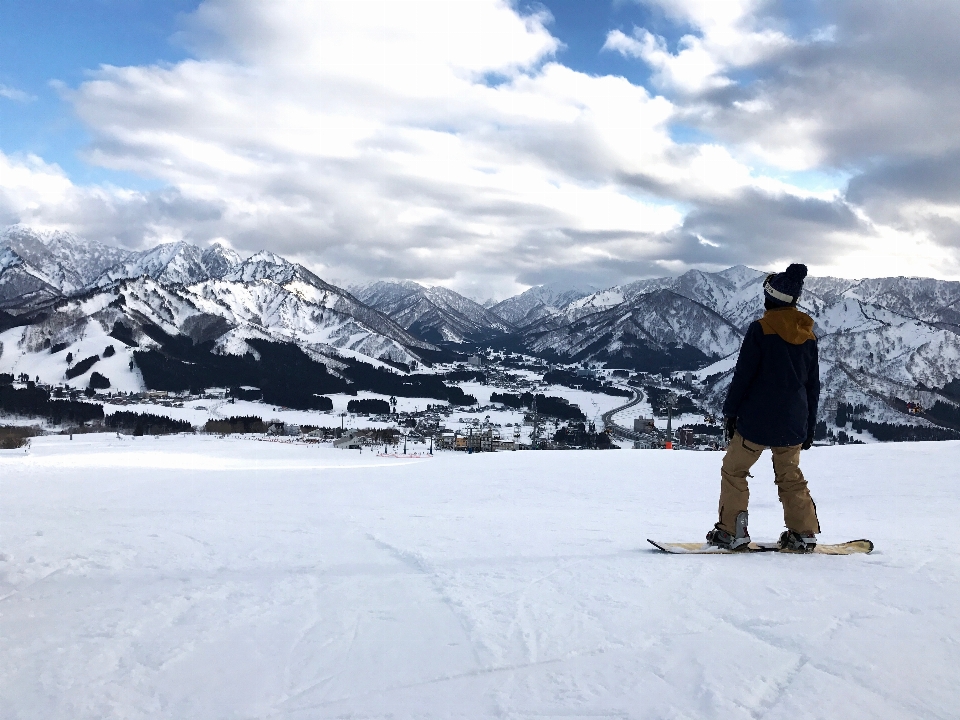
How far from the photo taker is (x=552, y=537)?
25.8ft

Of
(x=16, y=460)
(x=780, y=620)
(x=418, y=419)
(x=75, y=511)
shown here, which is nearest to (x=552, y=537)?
(x=780, y=620)

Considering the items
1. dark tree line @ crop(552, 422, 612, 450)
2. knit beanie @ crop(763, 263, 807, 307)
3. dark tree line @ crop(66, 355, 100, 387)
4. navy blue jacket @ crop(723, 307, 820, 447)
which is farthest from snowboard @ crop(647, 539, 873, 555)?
dark tree line @ crop(66, 355, 100, 387)

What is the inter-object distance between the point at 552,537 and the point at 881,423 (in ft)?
Answer: 517

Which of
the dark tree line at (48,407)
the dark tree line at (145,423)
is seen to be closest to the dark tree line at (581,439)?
the dark tree line at (145,423)

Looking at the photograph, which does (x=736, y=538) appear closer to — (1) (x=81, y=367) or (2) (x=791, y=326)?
(2) (x=791, y=326)

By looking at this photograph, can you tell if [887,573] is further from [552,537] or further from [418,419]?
[418,419]

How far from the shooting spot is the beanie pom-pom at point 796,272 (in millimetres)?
6805

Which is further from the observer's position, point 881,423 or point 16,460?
point 881,423

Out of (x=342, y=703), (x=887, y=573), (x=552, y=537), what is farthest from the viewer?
(x=552, y=537)

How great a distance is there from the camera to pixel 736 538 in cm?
684

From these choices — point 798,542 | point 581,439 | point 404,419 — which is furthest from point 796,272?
point 404,419

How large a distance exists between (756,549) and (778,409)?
64.3 inches

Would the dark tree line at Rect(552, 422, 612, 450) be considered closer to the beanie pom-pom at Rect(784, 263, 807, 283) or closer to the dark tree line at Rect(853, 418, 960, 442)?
the dark tree line at Rect(853, 418, 960, 442)

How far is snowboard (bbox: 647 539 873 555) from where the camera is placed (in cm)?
666
